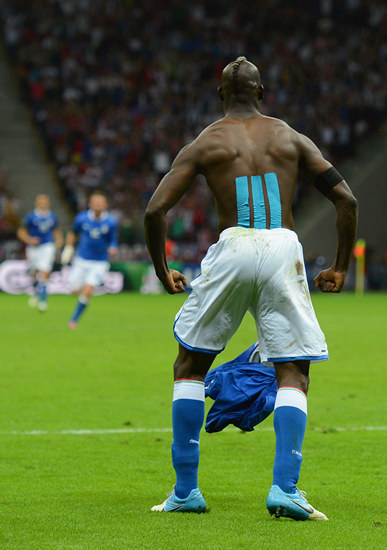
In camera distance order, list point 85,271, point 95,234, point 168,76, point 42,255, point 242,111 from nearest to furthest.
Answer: point 242,111, point 95,234, point 85,271, point 42,255, point 168,76

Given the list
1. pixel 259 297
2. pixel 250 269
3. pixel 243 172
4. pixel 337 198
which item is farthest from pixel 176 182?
pixel 337 198

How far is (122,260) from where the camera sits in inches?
1222

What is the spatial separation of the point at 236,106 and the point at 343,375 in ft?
21.7

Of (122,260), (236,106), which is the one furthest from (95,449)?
(122,260)

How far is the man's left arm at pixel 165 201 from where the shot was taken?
502 centimetres

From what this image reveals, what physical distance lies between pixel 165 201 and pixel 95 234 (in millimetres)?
13402

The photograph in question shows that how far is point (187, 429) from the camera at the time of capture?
5.08m

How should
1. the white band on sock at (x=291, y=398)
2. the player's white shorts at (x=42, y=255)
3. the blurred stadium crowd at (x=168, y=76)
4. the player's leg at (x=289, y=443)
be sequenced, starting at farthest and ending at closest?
the blurred stadium crowd at (x=168, y=76), the player's white shorts at (x=42, y=255), the white band on sock at (x=291, y=398), the player's leg at (x=289, y=443)

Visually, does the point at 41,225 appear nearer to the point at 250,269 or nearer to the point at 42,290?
the point at 42,290

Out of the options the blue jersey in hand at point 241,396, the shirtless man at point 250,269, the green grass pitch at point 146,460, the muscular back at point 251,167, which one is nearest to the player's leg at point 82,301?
the green grass pitch at point 146,460

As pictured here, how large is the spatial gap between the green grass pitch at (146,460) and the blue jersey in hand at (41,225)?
29.8 feet

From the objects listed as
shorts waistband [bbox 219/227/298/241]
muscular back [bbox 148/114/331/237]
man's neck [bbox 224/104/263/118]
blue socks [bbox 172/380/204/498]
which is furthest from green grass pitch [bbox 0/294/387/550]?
man's neck [bbox 224/104/263/118]

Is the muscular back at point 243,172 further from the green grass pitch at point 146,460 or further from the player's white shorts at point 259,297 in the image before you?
the green grass pitch at point 146,460

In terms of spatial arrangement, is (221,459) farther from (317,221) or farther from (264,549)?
(317,221)
